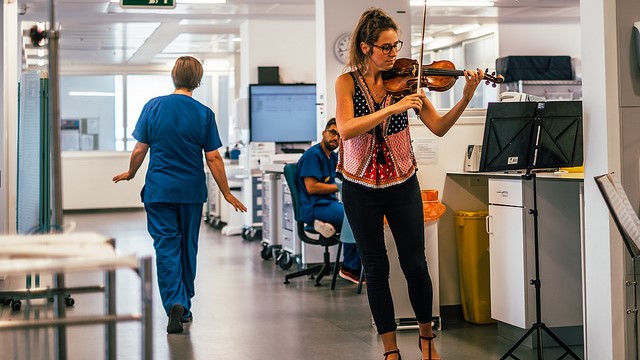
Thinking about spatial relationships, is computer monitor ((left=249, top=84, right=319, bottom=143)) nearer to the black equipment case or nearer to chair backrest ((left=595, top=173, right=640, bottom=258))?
the black equipment case

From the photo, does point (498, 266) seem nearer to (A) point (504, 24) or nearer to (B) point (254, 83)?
(B) point (254, 83)

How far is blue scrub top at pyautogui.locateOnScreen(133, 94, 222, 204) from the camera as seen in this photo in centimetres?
474

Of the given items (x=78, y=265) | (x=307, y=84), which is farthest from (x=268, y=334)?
(x=307, y=84)

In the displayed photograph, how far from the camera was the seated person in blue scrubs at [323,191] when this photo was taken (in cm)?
647

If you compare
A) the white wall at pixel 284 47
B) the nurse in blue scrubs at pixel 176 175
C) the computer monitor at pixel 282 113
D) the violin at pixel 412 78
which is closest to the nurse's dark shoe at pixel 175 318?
the nurse in blue scrubs at pixel 176 175

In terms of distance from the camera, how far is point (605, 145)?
3.53 m

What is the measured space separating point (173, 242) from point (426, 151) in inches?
60.0

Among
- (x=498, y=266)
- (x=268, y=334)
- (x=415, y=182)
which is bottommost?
(x=268, y=334)

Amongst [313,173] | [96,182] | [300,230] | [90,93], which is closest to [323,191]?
[313,173]

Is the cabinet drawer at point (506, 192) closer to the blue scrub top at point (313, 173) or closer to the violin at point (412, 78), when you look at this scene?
the violin at point (412, 78)

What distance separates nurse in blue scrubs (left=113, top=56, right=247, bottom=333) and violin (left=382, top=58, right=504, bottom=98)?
56.3 inches

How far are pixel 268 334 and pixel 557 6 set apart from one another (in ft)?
24.6

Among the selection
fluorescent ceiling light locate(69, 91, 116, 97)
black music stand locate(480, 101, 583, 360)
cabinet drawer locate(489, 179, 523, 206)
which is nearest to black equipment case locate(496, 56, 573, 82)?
cabinet drawer locate(489, 179, 523, 206)

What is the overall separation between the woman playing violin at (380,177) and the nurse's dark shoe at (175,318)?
155 centimetres
